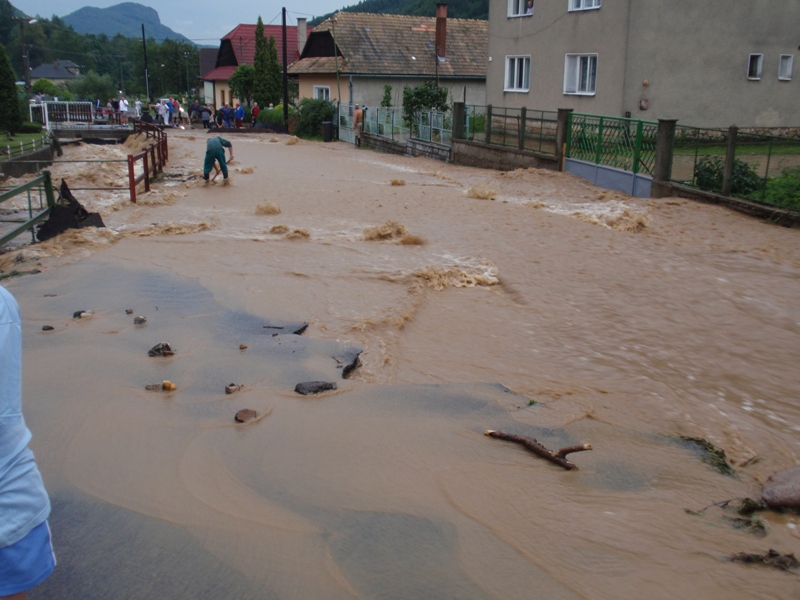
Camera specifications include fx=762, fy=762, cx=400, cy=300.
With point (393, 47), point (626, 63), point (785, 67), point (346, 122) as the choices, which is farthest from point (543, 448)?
point (393, 47)

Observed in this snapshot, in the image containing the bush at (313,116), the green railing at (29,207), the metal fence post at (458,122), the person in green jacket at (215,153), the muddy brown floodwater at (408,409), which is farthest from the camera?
the bush at (313,116)

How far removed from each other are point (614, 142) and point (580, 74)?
7864 millimetres

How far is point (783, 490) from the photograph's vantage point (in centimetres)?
450

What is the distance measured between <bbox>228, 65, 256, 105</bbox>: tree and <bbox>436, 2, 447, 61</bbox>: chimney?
17775mm

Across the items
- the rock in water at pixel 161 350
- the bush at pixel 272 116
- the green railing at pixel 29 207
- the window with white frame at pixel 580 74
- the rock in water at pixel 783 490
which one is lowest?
the rock in water at pixel 783 490

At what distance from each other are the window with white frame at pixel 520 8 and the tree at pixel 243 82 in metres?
29.7

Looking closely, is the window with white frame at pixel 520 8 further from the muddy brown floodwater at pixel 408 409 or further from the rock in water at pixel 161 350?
the rock in water at pixel 161 350

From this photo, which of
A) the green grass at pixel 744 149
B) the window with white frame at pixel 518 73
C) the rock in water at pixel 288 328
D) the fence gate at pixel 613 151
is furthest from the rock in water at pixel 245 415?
the window with white frame at pixel 518 73

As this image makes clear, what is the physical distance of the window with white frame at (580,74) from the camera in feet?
80.3

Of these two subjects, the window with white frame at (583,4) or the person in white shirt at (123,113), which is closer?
the window with white frame at (583,4)

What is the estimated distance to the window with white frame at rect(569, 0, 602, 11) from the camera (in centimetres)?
2392

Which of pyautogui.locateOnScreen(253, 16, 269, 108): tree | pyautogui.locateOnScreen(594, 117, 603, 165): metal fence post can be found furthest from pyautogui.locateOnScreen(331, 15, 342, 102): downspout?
pyautogui.locateOnScreen(594, 117, 603, 165): metal fence post

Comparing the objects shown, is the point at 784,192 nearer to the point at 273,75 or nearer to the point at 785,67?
the point at 785,67

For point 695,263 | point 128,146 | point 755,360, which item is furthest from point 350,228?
point 128,146
